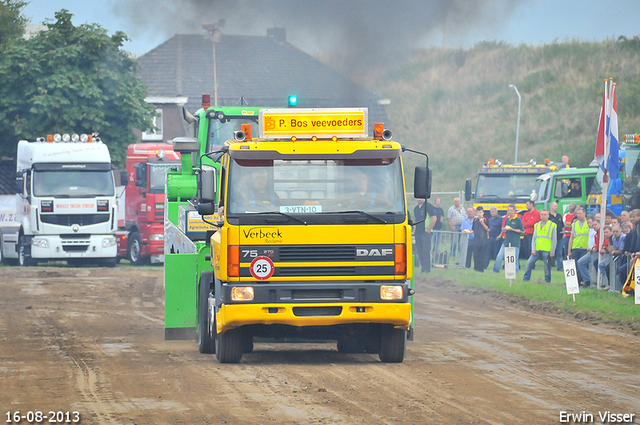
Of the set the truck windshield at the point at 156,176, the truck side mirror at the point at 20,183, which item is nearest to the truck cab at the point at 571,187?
the truck windshield at the point at 156,176

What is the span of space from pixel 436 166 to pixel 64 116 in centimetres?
2978

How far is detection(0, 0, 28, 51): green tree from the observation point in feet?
140

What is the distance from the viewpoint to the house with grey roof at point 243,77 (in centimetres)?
2023

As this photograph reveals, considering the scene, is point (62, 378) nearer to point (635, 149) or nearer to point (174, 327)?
point (174, 327)

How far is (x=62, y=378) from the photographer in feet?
31.6

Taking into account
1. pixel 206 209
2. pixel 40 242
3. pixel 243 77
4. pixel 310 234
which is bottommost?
pixel 40 242

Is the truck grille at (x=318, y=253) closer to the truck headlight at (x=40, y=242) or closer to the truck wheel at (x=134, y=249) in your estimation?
the truck headlight at (x=40, y=242)

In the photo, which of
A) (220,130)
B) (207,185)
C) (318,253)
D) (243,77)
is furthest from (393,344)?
(243,77)

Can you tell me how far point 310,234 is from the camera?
10078mm

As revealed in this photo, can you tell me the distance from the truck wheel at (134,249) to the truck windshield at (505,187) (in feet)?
37.2

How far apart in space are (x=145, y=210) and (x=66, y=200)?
→ 299 cm

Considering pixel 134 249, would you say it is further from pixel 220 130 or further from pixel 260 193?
→ pixel 260 193

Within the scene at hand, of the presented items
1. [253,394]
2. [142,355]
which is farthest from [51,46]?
[253,394]

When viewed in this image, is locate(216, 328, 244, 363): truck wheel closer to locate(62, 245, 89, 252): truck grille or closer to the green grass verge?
the green grass verge
